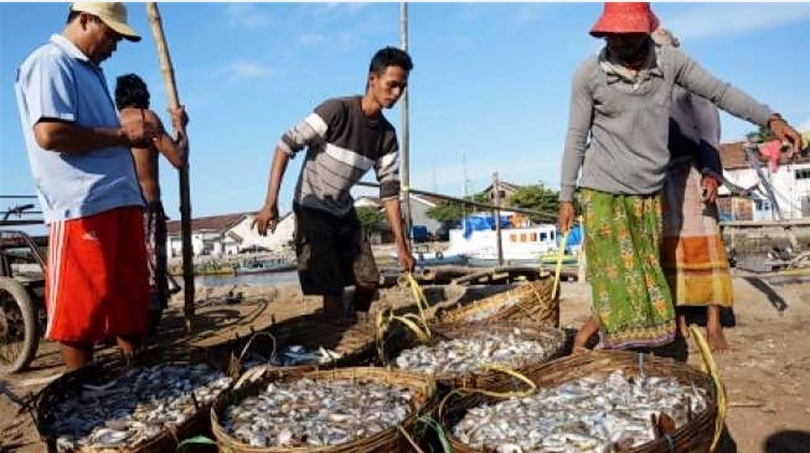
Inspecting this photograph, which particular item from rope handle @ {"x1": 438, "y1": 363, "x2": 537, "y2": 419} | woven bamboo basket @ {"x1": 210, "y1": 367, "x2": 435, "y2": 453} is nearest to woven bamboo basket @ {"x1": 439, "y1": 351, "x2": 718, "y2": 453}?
rope handle @ {"x1": 438, "y1": 363, "x2": 537, "y2": 419}

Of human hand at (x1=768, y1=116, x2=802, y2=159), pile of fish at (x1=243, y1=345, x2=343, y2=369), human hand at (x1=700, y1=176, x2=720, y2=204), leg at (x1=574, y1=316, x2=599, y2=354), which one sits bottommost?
pile of fish at (x1=243, y1=345, x2=343, y2=369)

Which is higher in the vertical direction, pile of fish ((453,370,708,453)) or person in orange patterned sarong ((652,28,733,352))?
person in orange patterned sarong ((652,28,733,352))

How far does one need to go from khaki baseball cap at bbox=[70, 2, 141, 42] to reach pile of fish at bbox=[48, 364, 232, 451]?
1.73m

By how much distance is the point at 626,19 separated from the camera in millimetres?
3605

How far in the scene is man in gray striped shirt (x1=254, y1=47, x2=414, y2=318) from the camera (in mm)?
4730

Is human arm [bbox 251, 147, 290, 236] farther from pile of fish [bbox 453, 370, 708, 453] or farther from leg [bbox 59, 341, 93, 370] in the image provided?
pile of fish [bbox 453, 370, 708, 453]

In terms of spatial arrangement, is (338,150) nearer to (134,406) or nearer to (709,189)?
(134,406)

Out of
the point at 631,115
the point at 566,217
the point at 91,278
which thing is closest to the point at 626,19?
the point at 631,115

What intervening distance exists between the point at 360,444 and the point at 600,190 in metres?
2.44

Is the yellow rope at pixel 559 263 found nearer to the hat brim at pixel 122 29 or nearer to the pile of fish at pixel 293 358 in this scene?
the pile of fish at pixel 293 358

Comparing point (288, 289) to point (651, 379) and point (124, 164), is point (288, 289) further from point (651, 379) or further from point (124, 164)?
point (651, 379)

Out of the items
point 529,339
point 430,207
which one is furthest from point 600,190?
point 430,207

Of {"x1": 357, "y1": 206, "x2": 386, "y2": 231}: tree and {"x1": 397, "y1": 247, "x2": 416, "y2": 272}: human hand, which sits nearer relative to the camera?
{"x1": 397, "y1": 247, "x2": 416, "y2": 272}: human hand

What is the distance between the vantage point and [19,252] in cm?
687
